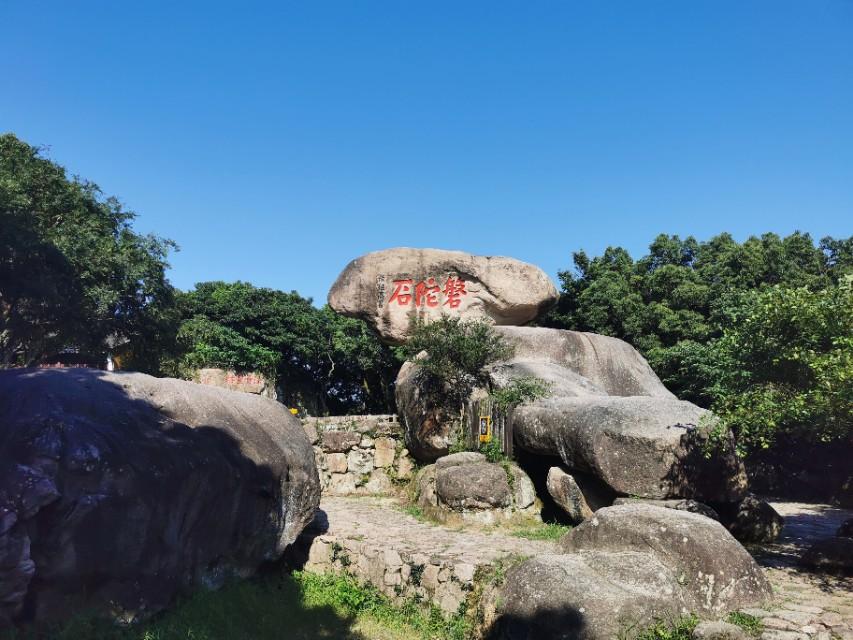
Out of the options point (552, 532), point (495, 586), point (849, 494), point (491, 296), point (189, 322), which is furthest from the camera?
point (189, 322)

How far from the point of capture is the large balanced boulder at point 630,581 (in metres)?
5.64

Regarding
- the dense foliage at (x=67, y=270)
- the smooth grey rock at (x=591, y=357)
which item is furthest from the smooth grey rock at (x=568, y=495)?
the dense foliage at (x=67, y=270)

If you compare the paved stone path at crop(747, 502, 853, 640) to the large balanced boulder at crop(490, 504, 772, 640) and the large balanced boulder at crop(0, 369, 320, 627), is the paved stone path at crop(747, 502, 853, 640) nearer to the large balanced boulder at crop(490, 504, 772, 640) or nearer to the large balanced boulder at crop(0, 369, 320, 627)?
the large balanced boulder at crop(490, 504, 772, 640)

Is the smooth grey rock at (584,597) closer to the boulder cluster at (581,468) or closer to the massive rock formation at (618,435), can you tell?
the boulder cluster at (581,468)

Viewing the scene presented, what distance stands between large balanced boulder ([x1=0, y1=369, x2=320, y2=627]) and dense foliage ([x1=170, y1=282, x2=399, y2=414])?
17333mm

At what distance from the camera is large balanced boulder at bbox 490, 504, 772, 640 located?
564 centimetres

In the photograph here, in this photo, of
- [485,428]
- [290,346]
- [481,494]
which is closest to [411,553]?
[481,494]

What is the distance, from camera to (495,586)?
6.82 meters

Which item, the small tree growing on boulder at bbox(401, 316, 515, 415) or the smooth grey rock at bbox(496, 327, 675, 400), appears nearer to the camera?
the small tree growing on boulder at bbox(401, 316, 515, 415)

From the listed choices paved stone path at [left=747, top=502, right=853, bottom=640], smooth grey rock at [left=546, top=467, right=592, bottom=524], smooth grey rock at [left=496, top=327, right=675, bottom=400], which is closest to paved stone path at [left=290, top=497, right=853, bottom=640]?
paved stone path at [left=747, top=502, right=853, bottom=640]

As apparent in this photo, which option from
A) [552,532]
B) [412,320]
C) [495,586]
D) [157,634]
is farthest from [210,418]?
[412,320]

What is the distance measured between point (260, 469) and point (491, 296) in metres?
8.89

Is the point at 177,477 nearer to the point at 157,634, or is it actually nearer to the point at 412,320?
the point at 157,634

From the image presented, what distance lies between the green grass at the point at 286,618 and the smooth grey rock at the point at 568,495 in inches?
106
